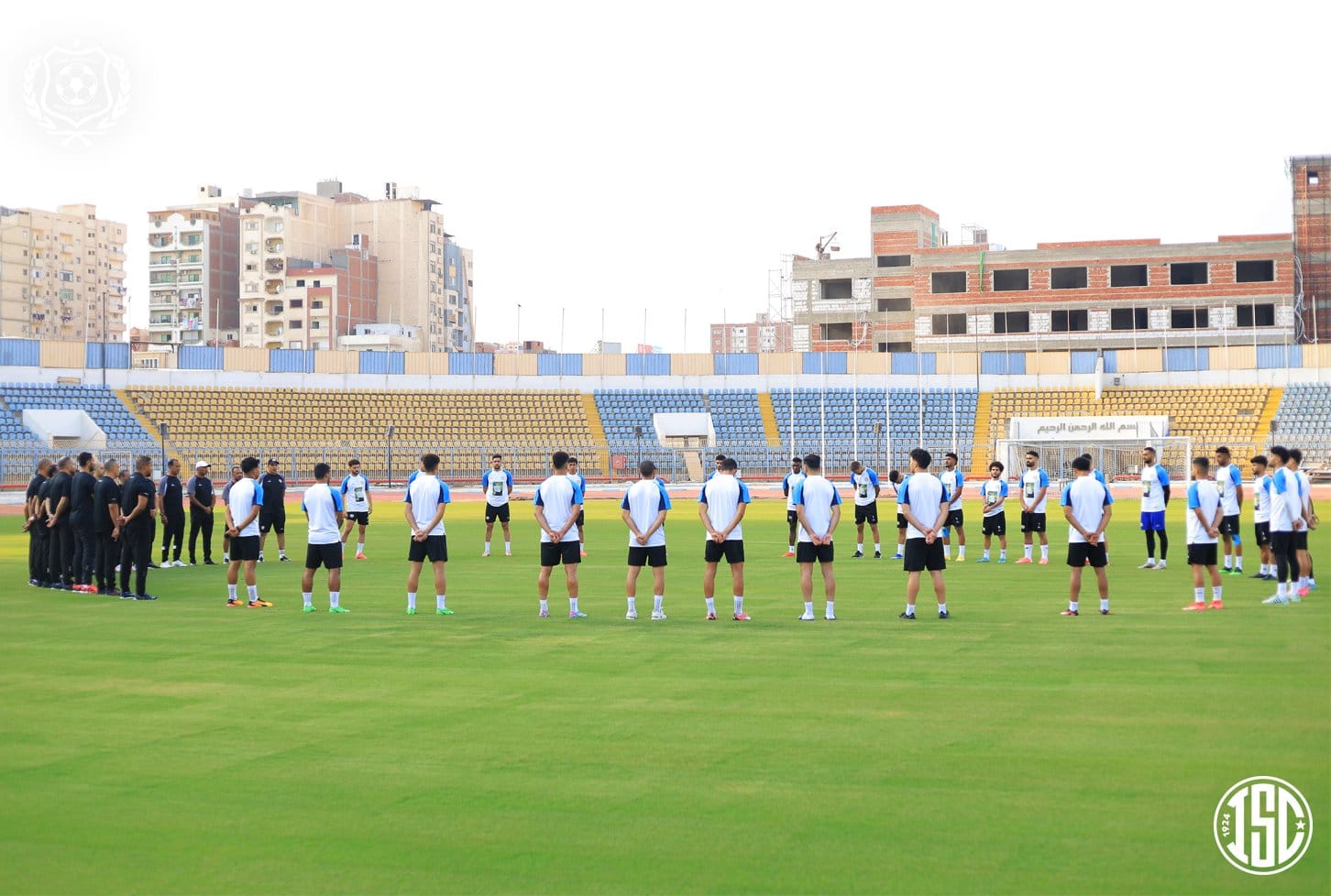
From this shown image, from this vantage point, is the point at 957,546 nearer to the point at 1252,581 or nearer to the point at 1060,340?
the point at 1252,581

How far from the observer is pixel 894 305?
96438mm

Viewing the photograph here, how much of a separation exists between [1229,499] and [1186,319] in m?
71.4

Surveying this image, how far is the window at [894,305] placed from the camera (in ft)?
315

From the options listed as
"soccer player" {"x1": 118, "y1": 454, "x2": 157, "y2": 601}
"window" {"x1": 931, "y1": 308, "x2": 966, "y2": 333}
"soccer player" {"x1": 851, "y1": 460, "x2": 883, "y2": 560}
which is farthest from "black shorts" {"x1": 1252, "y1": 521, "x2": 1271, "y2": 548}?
"window" {"x1": 931, "y1": 308, "x2": 966, "y2": 333}

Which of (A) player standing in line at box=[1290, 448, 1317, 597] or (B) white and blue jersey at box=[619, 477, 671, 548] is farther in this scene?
(A) player standing in line at box=[1290, 448, 1317, 597]

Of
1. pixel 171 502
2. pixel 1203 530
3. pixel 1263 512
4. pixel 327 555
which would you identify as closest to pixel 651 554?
pixel 327 555

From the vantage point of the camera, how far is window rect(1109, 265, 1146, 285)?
86.2m

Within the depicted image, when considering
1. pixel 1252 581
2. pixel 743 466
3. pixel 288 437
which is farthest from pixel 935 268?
pixel 1252 581

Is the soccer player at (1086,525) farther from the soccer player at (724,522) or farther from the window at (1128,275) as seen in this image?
the window at (1128,275)

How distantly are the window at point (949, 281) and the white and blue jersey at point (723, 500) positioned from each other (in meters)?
77.8

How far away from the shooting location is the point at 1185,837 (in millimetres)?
6758

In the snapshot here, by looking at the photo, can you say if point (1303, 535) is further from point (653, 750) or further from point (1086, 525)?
point (653, 750)

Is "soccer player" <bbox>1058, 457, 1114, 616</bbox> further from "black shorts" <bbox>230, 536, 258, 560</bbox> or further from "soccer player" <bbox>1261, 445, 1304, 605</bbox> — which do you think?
"black shorts" <bbox>230, 536, 258, 560</bbox>

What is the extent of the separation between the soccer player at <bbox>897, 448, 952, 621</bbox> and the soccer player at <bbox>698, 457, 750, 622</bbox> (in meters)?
1.96
